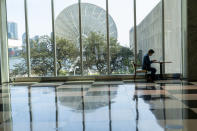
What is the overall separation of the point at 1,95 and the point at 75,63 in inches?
180

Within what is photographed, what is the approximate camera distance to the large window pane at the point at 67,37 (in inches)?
490

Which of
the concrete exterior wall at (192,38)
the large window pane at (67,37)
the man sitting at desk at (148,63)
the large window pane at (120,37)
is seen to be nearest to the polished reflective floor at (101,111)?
the concrete exterior wall at (192,38)

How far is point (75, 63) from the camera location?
12.5 meters

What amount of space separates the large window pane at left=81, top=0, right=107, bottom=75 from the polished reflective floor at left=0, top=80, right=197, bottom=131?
4.28 metres

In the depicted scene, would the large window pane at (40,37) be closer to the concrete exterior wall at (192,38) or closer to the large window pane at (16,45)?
the large window pane at (16,45)

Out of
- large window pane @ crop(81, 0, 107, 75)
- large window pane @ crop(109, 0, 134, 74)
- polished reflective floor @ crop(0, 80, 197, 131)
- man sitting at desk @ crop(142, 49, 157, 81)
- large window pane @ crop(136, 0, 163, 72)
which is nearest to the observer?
polished reflective floor @ crop(0, 80, 197, 131)

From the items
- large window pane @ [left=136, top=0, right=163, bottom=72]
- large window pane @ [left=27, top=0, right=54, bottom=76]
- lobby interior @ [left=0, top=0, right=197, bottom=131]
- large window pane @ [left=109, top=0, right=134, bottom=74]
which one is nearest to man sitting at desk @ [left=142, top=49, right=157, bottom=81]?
lobby interior @ [left=0, top=0, right=197, bottom=131]

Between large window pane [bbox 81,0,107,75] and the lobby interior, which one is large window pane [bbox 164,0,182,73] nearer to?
the lobby interior

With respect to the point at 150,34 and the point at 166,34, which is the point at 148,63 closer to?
the point at 150,34

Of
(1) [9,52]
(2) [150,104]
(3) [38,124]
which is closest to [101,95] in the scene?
(2) [150,104]

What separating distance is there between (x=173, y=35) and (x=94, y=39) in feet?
11.9

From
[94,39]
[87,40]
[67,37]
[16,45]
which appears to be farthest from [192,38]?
[16,45]

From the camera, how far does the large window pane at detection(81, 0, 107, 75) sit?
12484mm

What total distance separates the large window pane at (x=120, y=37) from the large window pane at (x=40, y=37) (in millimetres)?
2874
